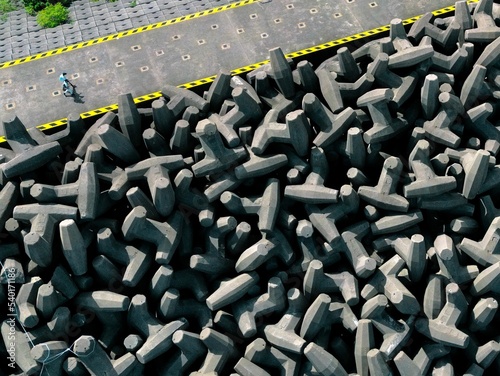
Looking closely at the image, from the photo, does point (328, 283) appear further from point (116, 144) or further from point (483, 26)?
point (483, 26)

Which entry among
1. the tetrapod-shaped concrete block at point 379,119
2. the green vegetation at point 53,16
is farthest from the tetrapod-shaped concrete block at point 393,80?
the green vegetation at point 53,16

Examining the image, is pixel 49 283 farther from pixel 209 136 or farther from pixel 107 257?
pixel 209 136

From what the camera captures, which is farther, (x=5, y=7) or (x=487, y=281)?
(x=5, y=7)

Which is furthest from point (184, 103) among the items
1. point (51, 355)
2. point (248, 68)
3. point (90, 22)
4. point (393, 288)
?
point (90, 22)

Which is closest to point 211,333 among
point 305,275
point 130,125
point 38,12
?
point 305,275

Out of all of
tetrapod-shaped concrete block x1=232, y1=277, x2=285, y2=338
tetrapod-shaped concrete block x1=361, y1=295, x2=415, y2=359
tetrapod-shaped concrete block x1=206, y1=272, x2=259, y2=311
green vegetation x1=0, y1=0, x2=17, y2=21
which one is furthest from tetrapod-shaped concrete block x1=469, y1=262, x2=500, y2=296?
green vegetation x1=0, y1=0, x2=17, y2=21

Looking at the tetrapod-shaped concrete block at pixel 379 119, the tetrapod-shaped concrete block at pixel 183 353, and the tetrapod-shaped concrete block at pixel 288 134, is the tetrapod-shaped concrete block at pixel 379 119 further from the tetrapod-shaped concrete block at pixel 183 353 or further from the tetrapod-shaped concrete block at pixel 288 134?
the tetrapod-shaped concrete block at pixel 183 353

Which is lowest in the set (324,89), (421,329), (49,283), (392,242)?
(421,329)
